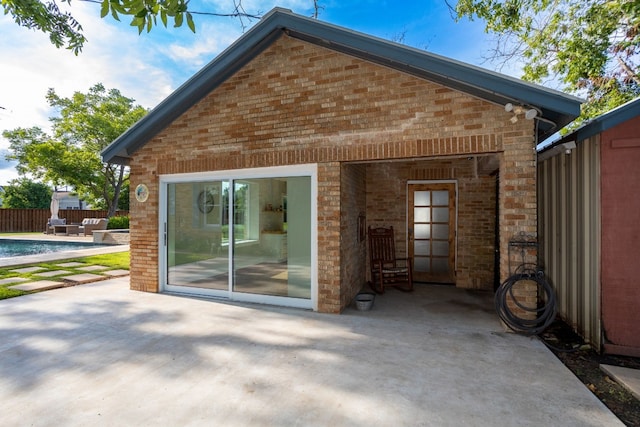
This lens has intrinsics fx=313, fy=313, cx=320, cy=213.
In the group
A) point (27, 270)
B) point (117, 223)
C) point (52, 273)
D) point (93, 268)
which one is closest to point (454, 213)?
point (93, 268)

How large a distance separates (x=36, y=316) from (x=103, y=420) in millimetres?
3465

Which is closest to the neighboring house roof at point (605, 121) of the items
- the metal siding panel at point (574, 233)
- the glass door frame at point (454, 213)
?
the metal siding panel at point (574, 233)

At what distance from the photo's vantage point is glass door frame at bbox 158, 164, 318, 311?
4984mm

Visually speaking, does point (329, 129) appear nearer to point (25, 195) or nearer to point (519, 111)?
point (519, 111)

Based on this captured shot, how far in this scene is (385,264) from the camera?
692 centimetres

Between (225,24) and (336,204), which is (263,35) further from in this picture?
(336,204)

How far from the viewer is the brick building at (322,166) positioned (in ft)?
13.3

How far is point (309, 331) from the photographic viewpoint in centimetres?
408

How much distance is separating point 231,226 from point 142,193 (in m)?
2.12

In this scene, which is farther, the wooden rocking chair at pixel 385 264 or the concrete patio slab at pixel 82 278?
the concrete patio slab at pixel 82 278

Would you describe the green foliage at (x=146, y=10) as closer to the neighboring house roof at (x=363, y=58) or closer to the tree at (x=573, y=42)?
the neighboring house roof at (x=363, y=58)

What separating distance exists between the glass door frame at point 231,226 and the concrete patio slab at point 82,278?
212 centimetres

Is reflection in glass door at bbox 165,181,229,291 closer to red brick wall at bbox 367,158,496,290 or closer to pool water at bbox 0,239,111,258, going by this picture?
red brick wall at bbox 367,158,496,290

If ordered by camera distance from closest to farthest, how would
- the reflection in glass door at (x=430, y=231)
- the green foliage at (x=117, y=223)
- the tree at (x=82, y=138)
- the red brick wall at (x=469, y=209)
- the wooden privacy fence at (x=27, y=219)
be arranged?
the red brick wall at (x=469, y=209) → the reflection in glass door at (x=430, y=231) → the green foliage at (x=117, y=223) → the tree at (x=82, y=138) → the wooden privacy fence at (x=27, y=219)
